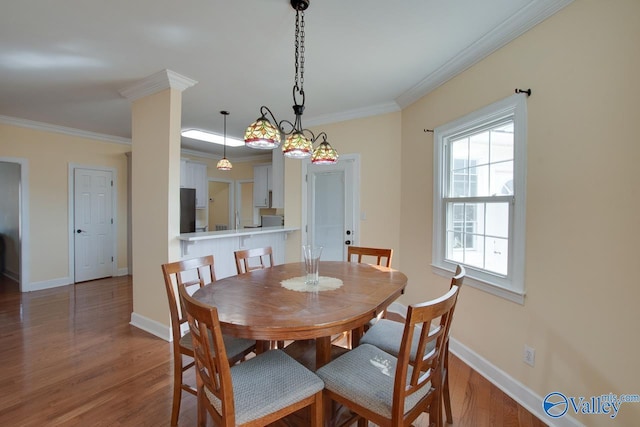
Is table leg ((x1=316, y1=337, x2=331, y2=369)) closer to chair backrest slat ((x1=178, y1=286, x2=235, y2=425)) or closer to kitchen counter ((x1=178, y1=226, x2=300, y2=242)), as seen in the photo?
chair backrest slat ((x1=178, y1=286, x2=235, y2=425))

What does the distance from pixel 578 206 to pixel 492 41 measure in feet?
4.45

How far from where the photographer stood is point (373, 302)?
1.53m

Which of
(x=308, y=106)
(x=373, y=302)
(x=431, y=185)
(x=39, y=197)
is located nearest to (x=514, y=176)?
(x=431, y=185)

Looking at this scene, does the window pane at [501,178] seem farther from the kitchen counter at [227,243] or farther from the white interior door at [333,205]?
the kitchen counter at [227,243]

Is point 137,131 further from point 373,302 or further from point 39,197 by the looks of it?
point 373,302

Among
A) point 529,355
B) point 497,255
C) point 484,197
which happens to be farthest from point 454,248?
point 529,355

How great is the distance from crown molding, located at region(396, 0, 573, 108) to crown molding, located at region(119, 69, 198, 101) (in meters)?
2.34

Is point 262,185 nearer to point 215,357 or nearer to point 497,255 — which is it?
Result: point 497,255

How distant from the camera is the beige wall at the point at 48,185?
14.4 ft

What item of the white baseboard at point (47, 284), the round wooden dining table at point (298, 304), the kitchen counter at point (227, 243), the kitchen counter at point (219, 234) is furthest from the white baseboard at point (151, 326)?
the white baseboard at point (47, 284)

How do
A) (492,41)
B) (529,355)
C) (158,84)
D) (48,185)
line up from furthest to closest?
1. (48,185)
2. (158,84)
3. (492,41)
4. (529,355)

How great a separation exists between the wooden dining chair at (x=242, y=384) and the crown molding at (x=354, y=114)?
3103mm

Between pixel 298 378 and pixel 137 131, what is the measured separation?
312 cm

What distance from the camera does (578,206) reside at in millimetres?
1657
